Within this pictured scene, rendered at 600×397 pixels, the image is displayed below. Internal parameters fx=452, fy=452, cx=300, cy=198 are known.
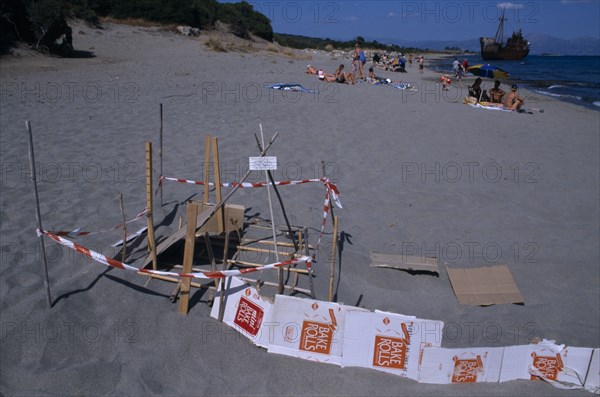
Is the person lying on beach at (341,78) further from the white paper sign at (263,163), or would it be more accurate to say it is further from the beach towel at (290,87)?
the white paper sign at (263,163)

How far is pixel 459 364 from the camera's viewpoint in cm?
341

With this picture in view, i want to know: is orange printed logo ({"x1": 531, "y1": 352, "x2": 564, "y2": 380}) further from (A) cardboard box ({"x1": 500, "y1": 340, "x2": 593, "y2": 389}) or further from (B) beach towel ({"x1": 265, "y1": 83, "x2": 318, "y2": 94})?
(B) beach towel ({"x1": 265, "y1": 83, "x2": 318, "y2": 94})

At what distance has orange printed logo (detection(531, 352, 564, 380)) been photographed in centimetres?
347

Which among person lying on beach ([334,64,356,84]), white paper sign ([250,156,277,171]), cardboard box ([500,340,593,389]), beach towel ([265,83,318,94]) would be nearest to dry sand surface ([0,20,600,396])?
cardboard box ([500,340,593,389])

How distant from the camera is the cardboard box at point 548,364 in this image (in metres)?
3.44

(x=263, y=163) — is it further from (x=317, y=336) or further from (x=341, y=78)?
Result: (x=341, y=78)

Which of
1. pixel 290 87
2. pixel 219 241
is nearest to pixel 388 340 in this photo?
pixel 219 241

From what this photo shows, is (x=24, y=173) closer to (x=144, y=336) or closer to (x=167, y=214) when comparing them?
(x=167, y=214)

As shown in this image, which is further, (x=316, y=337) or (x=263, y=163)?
(x=263, y=163)

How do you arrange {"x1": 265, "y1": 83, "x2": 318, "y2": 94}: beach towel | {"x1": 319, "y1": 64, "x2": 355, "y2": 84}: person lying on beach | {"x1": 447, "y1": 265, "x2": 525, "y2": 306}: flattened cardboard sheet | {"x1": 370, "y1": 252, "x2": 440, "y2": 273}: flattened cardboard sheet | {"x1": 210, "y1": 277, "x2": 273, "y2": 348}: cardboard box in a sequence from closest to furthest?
{"x1": 210, "y1": 277, "x2": 273, "y2": 348}: cardboard box, {"x1": 447, "y1": 265, "x2": 525, "y2": 306}: flattened cardboard sheet, {"x1": 370, "y1": 252, "x2": 440, "y2": 273}: flattened cardboard sheet, {"x1": 265, "y1": 83, "x2": 318, "y2": 94}: beach towel, {"x1": 319, "y1": 64, "x2": 355, "y2": 84}: person lying on beach

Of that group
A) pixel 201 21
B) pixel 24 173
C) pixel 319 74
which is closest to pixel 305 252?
pixel 24 173

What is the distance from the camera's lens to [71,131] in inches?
349

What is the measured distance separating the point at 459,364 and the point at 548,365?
71 cm

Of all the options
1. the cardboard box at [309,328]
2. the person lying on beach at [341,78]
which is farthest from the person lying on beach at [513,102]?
the cardboard box at [309,328]
